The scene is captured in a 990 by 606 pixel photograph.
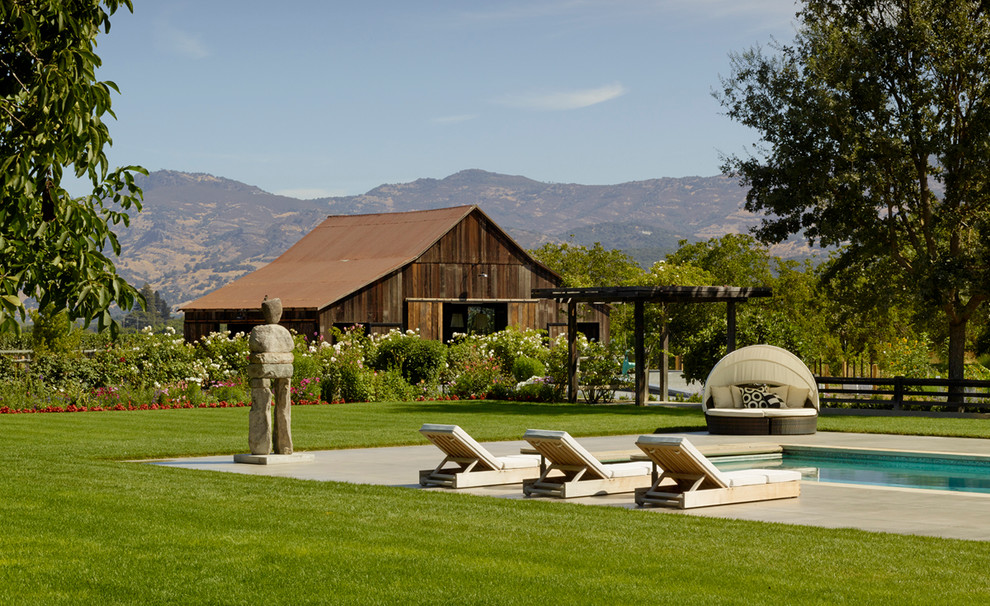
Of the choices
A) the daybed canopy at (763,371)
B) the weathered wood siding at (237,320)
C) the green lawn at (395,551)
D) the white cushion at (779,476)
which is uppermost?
the weathered wood siding at (237,320)

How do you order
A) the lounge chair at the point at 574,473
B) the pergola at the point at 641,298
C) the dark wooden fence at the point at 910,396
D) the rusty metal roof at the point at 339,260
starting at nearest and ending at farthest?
1. the lounge chair at the point at 574,473
2. the dark wooden fence at the point at 910,396
3. the pergola at the point at 641,298
4. the rusty metal roof at the point at 339,260

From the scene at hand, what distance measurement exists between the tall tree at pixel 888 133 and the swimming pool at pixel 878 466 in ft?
32.4

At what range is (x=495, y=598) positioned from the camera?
629cm

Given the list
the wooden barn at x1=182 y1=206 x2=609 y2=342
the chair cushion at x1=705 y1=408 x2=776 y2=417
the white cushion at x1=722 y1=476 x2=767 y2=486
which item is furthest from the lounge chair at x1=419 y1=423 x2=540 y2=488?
the wooden barn at x1=182 y1=206 x2=609 y2=342

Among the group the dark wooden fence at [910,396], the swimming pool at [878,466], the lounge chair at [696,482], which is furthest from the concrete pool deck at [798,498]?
the dark wooden fence at [910,396]

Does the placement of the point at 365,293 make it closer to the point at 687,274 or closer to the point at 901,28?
the point at 687,274

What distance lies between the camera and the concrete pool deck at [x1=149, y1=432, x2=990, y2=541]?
9.76 meters

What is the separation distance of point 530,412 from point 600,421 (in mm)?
3097

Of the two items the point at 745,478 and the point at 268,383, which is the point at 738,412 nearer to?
the point at 745,478

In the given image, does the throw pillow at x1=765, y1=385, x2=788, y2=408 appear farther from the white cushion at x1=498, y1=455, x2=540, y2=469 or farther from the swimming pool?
the white cushion at x1=498, y1=455, x2=540, y2=469

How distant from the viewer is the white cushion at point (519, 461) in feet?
40.9

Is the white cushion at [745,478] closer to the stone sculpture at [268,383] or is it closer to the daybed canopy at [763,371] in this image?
the stone sculpture at [268,383]

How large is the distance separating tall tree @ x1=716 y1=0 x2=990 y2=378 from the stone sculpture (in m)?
16.0

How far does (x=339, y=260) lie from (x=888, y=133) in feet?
81.8
